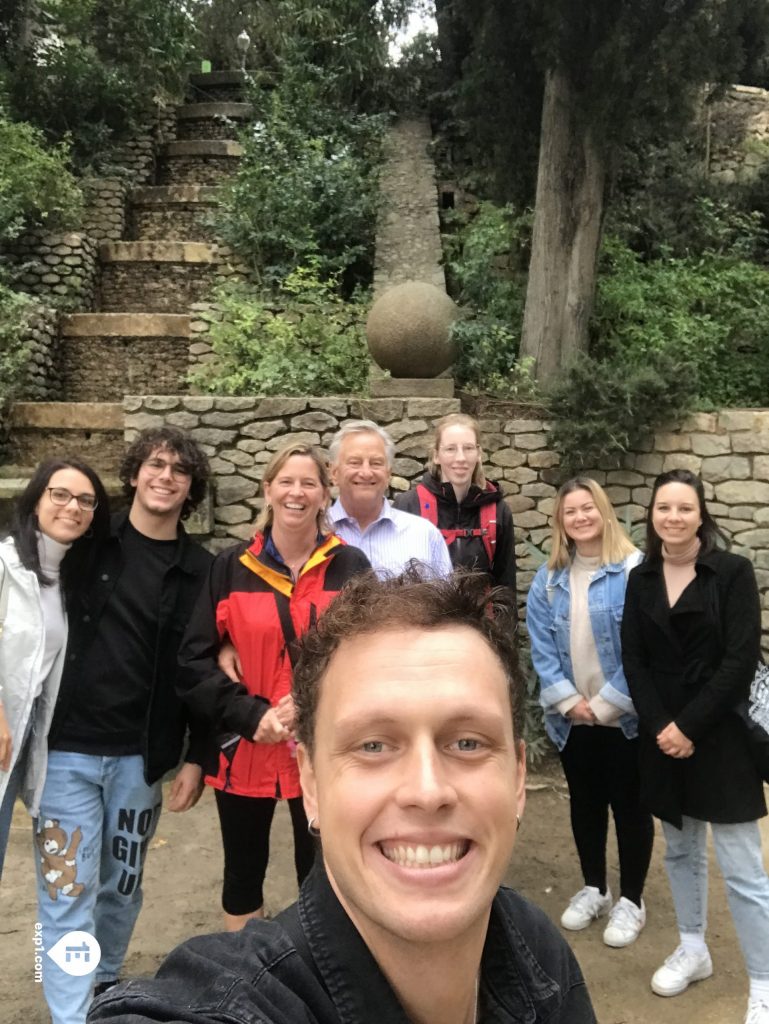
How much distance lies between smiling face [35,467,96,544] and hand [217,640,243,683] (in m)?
0.55

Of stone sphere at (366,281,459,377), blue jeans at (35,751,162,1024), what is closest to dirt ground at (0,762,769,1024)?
blue jeans at (35,751,162,1024)

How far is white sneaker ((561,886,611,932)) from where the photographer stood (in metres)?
2.98

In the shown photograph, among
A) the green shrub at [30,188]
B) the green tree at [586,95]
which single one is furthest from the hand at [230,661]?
the green shrub at [30,188]

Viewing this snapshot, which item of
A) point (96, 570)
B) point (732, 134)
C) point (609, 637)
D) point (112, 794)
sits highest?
point (732, 134)

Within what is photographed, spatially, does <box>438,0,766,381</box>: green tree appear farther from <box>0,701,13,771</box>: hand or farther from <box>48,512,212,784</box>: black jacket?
<box>0,701,13,771</box>: hand

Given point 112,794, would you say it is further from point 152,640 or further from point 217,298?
point 217,298

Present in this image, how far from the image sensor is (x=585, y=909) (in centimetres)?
301

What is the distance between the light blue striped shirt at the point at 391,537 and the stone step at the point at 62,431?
4.07 m

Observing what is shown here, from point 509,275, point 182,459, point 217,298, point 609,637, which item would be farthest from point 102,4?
point 609,637

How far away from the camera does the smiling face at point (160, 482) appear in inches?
92.3

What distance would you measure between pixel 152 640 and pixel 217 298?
6.09 metres

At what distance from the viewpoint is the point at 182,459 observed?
93.5 inches

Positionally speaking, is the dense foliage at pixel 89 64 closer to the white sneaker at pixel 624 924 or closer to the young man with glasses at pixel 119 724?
the young man with glasses at pixel 119 724

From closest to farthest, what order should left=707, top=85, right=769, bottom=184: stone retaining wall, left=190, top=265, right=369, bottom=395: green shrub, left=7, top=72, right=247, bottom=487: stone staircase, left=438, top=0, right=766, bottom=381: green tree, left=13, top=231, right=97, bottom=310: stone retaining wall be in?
left=438, top=0, right=766, bottom=381: green tree
left=190, top=265, right=369, bottom=395: green shrub
left=7, top=72, right=247, bottom=487: stone staircase
left=13, top=231, right=97, bottom=310: stone retaining wall
left=707, top=85, right=769, bottom=184: stone retaining wall
